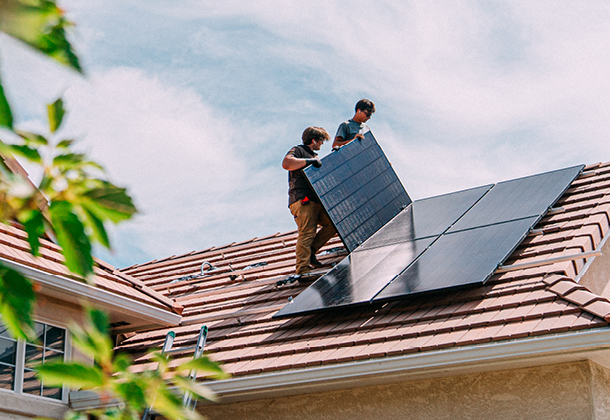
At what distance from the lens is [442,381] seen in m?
6.25

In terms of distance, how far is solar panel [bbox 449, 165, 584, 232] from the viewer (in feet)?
27.1

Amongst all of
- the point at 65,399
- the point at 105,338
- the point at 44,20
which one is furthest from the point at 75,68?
the point at 65,399

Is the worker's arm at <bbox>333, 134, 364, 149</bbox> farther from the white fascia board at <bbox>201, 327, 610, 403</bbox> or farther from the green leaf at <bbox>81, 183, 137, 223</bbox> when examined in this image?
the green leaf at <bbox>81, 183, 137, 223</bbox>

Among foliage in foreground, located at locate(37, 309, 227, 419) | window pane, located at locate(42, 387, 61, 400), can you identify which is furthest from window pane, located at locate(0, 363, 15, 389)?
foliage in foreground, located at locate(37, 309, 227, 419)

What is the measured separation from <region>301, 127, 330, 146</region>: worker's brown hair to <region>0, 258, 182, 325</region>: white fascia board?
9.34 feet

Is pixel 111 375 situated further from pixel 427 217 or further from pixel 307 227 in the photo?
pixel 427 217

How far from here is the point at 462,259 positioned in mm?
7148

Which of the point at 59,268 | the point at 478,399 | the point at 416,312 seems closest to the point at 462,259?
the point at 416,312

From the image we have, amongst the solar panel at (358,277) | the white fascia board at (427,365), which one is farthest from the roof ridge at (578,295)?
the solar panel at (358,277)

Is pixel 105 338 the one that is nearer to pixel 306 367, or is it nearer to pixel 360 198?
pixel 306 367

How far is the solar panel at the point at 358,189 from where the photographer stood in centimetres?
889

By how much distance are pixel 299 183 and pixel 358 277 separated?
194cm

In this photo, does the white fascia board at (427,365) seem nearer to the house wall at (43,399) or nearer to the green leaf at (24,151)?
the house wall at (43,399)

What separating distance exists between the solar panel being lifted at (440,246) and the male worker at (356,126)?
4.44ft
